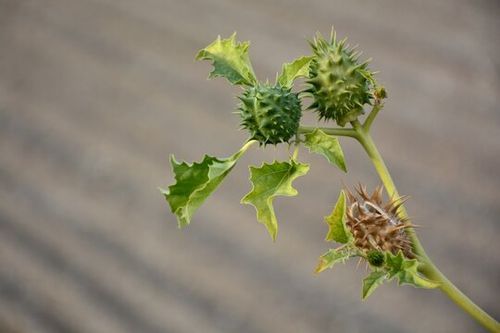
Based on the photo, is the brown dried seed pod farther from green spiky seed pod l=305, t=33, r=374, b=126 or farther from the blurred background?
the blurred background

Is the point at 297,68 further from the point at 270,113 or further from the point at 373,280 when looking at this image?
the point at 373,280

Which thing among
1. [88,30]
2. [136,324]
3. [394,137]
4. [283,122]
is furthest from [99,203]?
[283,122]

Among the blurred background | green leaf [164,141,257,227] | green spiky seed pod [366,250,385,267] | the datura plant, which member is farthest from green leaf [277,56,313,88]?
the blurred background

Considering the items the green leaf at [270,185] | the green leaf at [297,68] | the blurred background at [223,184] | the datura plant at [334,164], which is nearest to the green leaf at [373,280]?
the datura plant at [334,164]

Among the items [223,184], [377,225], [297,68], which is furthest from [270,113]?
[223,184]

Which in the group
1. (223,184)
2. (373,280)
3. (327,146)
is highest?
(223,184)

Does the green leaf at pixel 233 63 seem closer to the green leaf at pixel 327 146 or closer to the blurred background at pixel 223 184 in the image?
the green leaf at pixel 327 146
